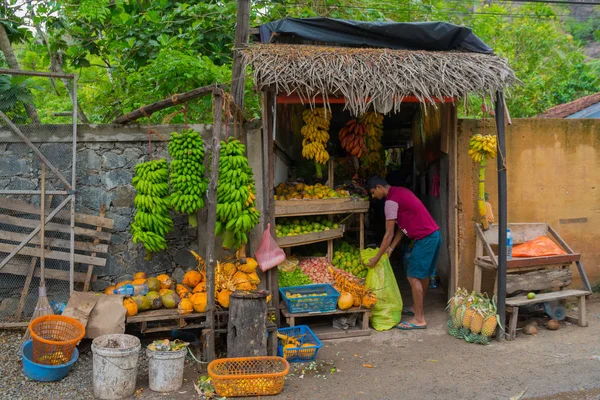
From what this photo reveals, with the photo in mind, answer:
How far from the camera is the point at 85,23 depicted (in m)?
9.21

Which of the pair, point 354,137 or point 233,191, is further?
point 354,137

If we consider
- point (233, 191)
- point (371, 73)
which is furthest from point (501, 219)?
point (233, 191)

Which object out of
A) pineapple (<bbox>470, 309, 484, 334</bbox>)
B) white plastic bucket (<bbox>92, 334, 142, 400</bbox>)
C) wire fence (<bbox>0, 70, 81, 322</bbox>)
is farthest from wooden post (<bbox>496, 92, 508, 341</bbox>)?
wire fence (<bbox>0, 70, 81, 322</bbox>)

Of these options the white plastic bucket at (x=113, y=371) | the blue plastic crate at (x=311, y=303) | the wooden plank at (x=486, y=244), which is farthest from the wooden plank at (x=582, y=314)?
the white plastic bucket at (x=113, y=371)

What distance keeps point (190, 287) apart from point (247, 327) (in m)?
1.24

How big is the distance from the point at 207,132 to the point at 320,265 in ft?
7.53

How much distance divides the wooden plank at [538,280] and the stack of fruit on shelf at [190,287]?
3.19 m

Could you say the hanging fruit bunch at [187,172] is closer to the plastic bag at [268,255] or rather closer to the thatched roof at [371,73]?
the plastic bag at [268,255]

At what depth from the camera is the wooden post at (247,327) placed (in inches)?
189

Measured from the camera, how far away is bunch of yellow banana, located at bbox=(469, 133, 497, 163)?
620 centimetres

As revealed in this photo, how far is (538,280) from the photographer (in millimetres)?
6340

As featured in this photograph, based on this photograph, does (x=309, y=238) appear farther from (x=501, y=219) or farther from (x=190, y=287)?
(x=501, y=219)

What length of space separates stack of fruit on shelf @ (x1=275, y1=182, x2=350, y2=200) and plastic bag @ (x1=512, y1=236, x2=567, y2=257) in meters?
2.36

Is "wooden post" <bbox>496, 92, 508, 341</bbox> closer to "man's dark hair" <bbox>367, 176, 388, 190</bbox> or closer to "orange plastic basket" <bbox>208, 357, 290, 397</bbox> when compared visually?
"man's dark hair" <bbox>367, 176, 388, 190</bbox>
